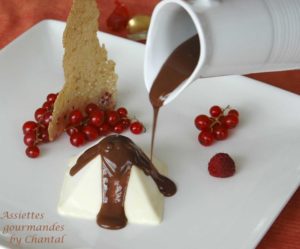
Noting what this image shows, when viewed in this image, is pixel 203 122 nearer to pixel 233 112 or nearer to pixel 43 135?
pixel 233 112

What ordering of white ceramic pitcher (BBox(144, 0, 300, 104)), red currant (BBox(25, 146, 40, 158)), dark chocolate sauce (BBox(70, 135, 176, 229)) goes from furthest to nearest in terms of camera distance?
1. red currant (BBox(25, 146, 40, 158))
2. dark chocolate sauce (BBox(70, 135, 176, 229))
3. white ceramic pitcher (BBox(144, 0, 300, 104))

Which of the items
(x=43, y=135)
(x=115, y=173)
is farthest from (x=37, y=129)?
(x=115, y=173)

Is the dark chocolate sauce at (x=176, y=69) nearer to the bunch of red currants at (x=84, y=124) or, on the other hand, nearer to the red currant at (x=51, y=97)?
the bunch of red currants at (x=84, y=124)

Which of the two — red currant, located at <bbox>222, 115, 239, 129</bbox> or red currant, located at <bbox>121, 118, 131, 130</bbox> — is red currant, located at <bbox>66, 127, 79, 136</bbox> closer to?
red currant, located at <bbox>121, 118, 131, 130</bbox>

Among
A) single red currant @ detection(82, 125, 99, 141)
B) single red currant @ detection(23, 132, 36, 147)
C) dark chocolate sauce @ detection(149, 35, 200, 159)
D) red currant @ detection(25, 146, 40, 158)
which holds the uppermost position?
dark chocolate sauce @ detection(149, 35, 200, 159)

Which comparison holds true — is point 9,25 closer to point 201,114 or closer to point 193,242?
point 201,114

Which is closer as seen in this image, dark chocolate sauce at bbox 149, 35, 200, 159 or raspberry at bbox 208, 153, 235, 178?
dark chocolate sauce at bbox 149, 35, 200, 159

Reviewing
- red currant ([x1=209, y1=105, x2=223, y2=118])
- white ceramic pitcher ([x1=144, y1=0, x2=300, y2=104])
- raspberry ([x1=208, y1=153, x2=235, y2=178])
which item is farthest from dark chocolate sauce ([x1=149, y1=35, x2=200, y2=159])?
red currant ([x1=209, y1=105, x2=223, y2=118])
